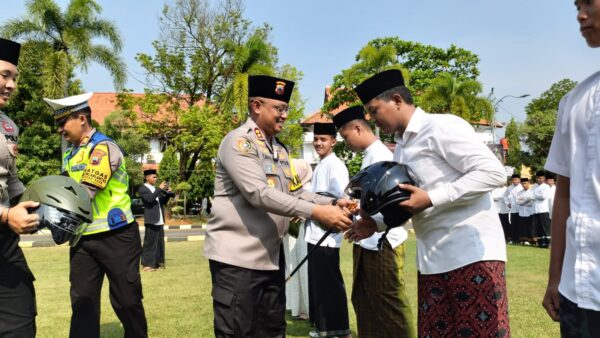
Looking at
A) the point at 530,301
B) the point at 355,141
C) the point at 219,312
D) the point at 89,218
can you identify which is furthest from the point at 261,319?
the point at 530,301

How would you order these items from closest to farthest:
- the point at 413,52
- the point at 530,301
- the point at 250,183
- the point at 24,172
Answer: the point at 250,183, the point at 530,301, the point at 24,172, the point at 413,52

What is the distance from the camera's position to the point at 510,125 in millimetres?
55344

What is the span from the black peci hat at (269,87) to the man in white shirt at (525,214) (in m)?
14.8

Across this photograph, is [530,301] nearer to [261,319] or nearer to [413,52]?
[261,319]

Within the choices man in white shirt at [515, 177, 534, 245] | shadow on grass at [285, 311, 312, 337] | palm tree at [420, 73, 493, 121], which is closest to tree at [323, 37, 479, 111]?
palm tree at [420, 73, 493, 121]

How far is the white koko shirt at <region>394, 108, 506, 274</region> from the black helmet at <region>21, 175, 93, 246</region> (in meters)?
2.08

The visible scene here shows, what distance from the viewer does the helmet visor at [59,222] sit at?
3.17 m

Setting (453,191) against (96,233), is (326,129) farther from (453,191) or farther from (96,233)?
(453,191)

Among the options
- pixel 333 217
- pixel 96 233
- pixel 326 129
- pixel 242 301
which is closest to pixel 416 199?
pixel 333 217

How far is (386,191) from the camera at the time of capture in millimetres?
2865

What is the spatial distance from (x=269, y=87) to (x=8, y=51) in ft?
5.37

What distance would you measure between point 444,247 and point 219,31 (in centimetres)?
2819

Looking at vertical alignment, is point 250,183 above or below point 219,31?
below

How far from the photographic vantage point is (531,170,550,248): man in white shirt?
15781mm
